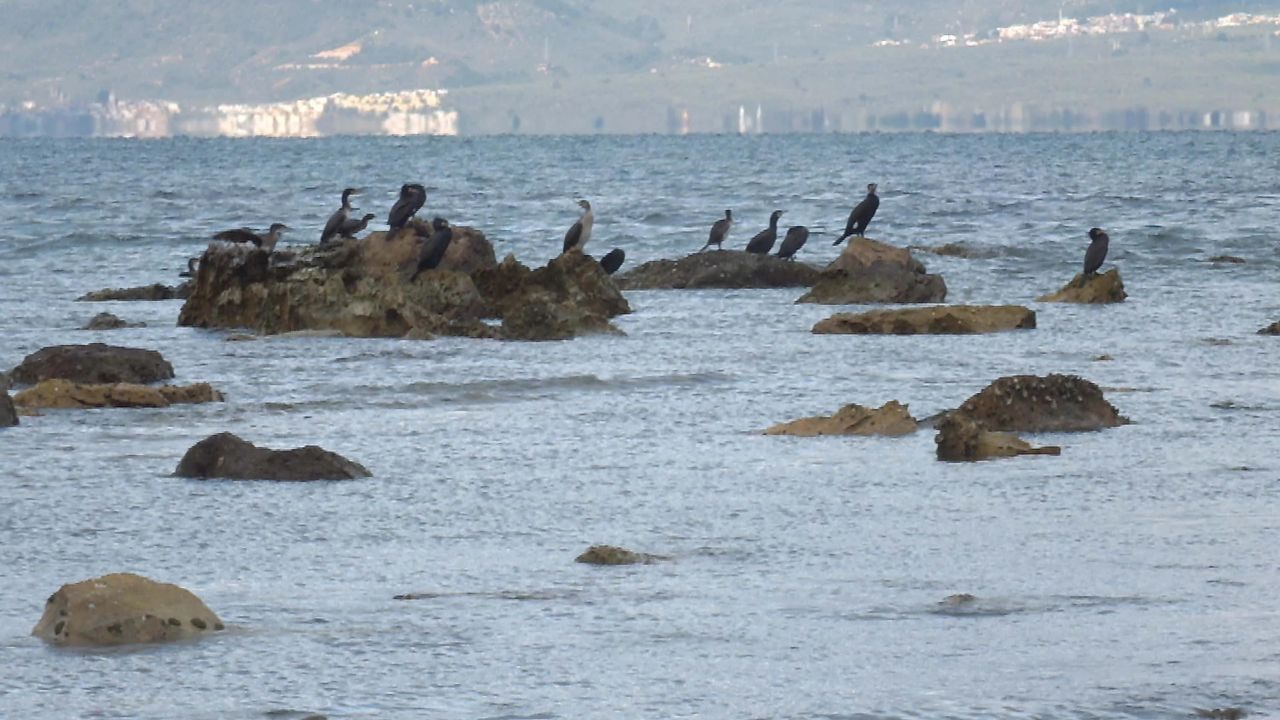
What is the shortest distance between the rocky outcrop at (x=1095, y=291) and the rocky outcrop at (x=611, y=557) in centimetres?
1696

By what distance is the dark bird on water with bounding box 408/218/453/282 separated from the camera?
22328mm

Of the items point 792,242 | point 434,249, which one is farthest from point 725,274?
point 434,249

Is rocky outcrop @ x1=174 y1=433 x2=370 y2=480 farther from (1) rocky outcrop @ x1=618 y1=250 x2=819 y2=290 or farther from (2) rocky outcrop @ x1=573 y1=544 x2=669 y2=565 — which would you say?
(1) rocky outcrop @ x1=618 y1=250 x2=819 y2=290

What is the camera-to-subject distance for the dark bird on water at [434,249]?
879 inches

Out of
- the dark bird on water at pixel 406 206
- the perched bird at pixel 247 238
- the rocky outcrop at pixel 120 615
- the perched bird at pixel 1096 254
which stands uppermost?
the dark bird on water at pixel 406 206

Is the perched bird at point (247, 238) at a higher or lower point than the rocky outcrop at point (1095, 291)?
higher

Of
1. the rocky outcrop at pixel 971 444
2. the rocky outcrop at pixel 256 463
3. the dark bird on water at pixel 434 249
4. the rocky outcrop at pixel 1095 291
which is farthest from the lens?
the rocky outcrop at pixel 1095 291

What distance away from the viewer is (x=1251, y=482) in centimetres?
1152

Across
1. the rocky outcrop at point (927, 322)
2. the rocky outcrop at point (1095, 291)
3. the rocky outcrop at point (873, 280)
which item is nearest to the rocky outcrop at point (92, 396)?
the rocky outcrop at point (927, 322)

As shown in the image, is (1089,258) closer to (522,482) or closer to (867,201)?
(867,201)

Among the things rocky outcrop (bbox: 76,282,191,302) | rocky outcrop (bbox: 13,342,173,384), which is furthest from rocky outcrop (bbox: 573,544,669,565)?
rocky outcrop (bbox: 76,282,191,302)

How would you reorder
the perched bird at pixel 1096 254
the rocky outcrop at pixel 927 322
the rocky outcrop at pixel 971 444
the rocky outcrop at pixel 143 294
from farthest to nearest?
the perched bird at pixel 1096 254 → the rocky outcrop at pixel 143 294 → the rocky outcrop at pixel 927 322 → the rocky outcrop at pixel 971 444

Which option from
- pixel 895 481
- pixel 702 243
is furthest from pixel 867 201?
pixel 895 481

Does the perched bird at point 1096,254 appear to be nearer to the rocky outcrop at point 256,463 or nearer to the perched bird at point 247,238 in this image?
the perched bird at point 247,238
